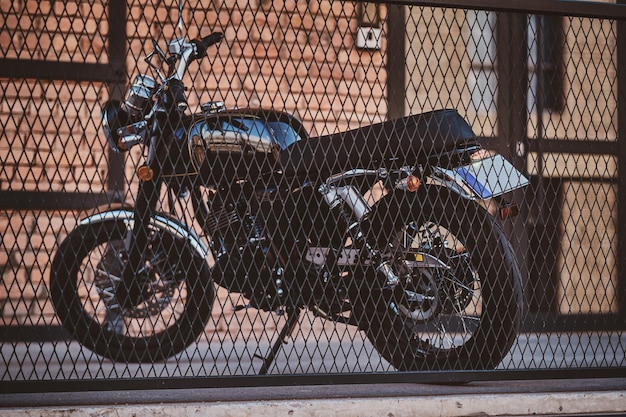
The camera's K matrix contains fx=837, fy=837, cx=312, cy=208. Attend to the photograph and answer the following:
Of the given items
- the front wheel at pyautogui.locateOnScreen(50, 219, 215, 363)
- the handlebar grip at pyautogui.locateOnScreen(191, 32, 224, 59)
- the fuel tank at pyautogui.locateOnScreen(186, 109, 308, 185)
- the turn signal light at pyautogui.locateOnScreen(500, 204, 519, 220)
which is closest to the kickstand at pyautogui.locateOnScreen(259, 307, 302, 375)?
the front wheel at pyautogui.locateOnScreen(50, 219, 215, 363)

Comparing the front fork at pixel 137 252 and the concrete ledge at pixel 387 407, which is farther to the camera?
the front fork at pixel 137 252

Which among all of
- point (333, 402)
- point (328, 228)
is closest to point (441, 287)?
point (328, 228)

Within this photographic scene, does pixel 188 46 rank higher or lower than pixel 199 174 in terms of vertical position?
higher

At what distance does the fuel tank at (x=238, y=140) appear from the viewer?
259cm

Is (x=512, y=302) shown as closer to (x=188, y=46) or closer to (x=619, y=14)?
(x=619, y=14)

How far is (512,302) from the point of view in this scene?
236cm

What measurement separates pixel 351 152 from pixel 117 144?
2.84 feet

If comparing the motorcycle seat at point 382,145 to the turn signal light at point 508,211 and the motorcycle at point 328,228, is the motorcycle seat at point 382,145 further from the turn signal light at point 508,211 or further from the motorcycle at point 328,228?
the turn signal light at point 508,211

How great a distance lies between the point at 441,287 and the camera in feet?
7.88

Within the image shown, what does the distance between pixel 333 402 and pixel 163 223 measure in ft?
3.21

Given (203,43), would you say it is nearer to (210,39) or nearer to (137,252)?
(210,39)

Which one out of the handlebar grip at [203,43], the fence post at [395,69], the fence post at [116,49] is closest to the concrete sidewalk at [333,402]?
the handlebar grip at [203,43]

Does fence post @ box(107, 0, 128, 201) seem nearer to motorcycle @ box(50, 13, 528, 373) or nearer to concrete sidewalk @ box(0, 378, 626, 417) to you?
motorcycle @ box(50, 13, 528, 373)

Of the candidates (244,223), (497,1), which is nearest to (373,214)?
(244,223)
